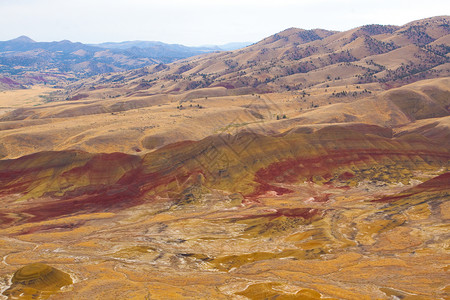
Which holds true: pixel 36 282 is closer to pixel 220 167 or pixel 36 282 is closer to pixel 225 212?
pixel 225 212

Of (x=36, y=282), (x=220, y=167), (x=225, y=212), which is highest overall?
(x=220, y=167)

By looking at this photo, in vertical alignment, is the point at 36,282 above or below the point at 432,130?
below

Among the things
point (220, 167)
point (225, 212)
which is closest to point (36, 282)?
point (225, 212)

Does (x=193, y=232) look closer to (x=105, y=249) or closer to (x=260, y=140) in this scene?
(x=105, y=249)

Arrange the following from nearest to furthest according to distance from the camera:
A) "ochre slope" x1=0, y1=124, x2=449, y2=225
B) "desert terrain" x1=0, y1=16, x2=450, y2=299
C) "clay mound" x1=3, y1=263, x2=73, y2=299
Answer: "clay mound" x1=3, y1=263, x2=73, y2=299
"desert terrain" x1=0, y1=16, x2=450, y2=299
"ochre slope" x1=0, y1=124, x2=449, y2=225

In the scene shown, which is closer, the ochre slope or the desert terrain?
the desert terrain

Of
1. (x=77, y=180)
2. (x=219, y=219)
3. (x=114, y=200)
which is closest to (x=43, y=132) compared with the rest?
(x=77, y=180)

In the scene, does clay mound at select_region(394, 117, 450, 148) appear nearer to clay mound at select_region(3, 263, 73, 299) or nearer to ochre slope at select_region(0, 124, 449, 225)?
ochre slope at select_region(0, 124, 449, 225)

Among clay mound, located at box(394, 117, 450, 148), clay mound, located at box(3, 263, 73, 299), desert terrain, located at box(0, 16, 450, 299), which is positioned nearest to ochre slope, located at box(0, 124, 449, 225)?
desert terrain, located at box(0, 16, 450, 299)
